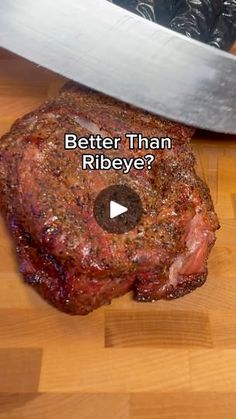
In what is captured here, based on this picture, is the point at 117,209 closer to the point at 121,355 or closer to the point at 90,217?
the point at 90,217

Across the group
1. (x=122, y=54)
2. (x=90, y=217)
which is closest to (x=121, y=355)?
(x=90, y=217)

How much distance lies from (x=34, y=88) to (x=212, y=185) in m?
1.08

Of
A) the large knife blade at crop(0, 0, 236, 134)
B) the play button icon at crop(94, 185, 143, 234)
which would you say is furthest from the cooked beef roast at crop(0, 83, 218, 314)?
the large knife blade at crop(0, 0, 236, 134)

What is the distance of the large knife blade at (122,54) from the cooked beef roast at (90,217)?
0.54 ft

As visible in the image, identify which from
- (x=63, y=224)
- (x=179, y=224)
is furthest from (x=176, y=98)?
(x=63, y=224)

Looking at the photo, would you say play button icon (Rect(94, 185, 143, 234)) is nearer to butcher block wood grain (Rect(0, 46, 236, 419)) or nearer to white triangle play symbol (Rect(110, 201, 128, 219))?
white triangle play symbol (Rect(110, 201, 128, 219))

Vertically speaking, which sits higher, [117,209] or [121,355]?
[117,209]

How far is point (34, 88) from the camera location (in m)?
2.53

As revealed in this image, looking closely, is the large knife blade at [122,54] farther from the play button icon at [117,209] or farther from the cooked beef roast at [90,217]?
the play button icon at [117,209]

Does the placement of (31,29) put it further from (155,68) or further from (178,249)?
(178,249)

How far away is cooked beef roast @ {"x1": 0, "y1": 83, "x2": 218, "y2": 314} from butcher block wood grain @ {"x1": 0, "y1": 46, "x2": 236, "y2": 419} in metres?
0.08

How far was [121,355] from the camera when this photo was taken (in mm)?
1765

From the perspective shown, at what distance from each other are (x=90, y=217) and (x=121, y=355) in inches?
21.0

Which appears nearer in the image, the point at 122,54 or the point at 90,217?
the point at 90,217
